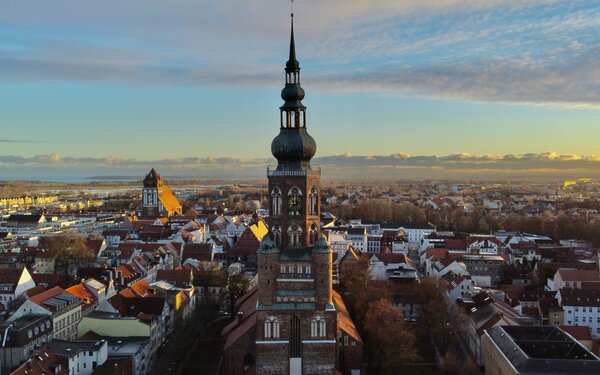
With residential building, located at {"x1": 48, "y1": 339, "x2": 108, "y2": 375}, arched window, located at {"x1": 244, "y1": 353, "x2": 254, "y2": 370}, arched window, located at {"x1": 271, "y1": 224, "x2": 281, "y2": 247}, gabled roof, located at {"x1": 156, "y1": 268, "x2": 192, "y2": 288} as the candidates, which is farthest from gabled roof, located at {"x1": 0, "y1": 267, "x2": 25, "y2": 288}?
arched window, located at {"x1": 271, "y1": 224, "x2": 281, "y2": 247}

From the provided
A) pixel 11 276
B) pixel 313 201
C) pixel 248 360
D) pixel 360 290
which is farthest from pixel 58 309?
pixel 313 201

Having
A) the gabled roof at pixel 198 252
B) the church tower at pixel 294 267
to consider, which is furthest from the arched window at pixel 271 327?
the gabled roof at pixel 198 252

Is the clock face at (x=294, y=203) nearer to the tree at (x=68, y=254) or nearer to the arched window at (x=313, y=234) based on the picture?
the arched window at (x=313, y=234)

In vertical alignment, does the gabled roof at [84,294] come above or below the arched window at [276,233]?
below

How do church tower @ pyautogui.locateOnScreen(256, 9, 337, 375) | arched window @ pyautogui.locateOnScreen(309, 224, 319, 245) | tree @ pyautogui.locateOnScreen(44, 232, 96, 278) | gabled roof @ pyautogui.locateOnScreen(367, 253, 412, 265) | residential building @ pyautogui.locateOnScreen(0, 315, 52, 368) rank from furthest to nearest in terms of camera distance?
1. gabled roof @ pyautogui.locateOnScreen(367, 253, 412, 265)
2. tree @ pyautogui.locateOnScreen(44, 232, 96, 278)
3. residential building @ pyautogui.locateOnScreen(0, 315, 52, 368)
4. arched window @ pyautogui.locateOnScreen(309, 224, 319, 245)
5. church tower @ pyautogui.locateOnScreen(256, 9, 337, 375)

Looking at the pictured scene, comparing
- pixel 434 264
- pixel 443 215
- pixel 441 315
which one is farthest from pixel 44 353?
pixel 443 215

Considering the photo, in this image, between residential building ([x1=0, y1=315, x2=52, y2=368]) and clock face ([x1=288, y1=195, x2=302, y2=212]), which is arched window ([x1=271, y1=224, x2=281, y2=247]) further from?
residential building ([x1=0, y1=315, x2=52, y2=368])
